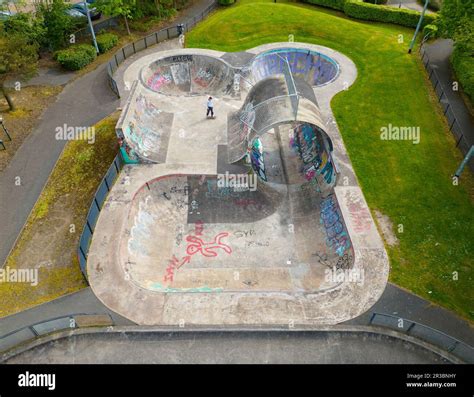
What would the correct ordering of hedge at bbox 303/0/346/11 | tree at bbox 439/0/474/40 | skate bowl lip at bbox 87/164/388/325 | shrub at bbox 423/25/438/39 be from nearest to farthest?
skate bowl lip at bbox 87/164/388/325 < tree at bbox 439/0/474/40 < shrub at bbox 423/25/438/39 < hedge at bbox 303/0/346/11

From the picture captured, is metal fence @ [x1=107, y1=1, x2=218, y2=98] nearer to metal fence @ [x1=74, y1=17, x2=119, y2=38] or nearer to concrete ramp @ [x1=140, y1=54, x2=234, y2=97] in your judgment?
concrete ramp @ [x1=140, y1=54, x2=234, y2=97]

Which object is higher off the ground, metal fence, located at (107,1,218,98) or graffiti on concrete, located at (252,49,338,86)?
metal fence, located at (107,1,218,98)

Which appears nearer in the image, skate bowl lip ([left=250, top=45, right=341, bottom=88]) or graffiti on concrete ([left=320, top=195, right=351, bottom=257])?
graffiti on concrete ([left=320, top=195, right=351, bottom=257])

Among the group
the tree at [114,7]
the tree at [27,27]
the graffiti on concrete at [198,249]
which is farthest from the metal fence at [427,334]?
the tree at [114,7]

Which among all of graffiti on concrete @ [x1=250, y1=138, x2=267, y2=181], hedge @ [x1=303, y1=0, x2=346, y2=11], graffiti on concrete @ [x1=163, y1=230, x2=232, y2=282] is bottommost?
graffiti on concrete @ [x1=163, y1=230, x2=232, y2=282]

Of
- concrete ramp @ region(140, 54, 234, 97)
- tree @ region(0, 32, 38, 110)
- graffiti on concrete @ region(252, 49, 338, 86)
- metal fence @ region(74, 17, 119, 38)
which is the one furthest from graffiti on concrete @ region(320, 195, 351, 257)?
metal fence @ region(74, 17, 119, 38)

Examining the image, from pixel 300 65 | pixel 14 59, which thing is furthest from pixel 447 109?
pixel 14 59

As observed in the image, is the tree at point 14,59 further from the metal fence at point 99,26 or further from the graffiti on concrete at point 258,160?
the graffiti on concrete at point 258,160

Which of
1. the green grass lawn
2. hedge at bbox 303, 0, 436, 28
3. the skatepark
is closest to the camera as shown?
the skatepark
